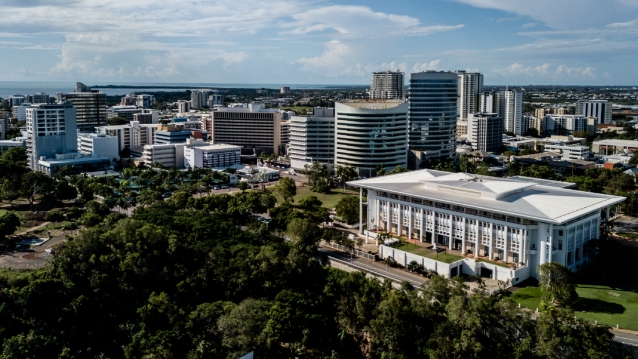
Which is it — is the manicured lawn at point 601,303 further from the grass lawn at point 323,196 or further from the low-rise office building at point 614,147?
the low-rise office building at point 614,147

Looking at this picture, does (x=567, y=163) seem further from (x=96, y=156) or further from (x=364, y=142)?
(x=96, y=156)

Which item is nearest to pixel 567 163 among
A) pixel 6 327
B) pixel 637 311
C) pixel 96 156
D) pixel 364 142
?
pixel 364 142

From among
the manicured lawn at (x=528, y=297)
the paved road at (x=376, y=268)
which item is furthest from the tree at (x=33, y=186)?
the manicured lawn at (x=528, y=297)

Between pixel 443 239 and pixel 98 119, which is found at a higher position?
Answer: pixel 98 119

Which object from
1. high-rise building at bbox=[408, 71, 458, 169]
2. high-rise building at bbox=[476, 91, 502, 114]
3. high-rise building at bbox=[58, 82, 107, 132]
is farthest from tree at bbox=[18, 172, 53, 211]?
high-rise building at bbox=[476, 91, 502, 114]

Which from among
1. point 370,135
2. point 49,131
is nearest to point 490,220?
point 370,135

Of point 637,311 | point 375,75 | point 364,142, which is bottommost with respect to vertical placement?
point 637,311

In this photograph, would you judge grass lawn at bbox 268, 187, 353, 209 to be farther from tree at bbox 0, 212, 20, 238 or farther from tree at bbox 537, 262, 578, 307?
tree at bbox 537, 262, 578, 307
